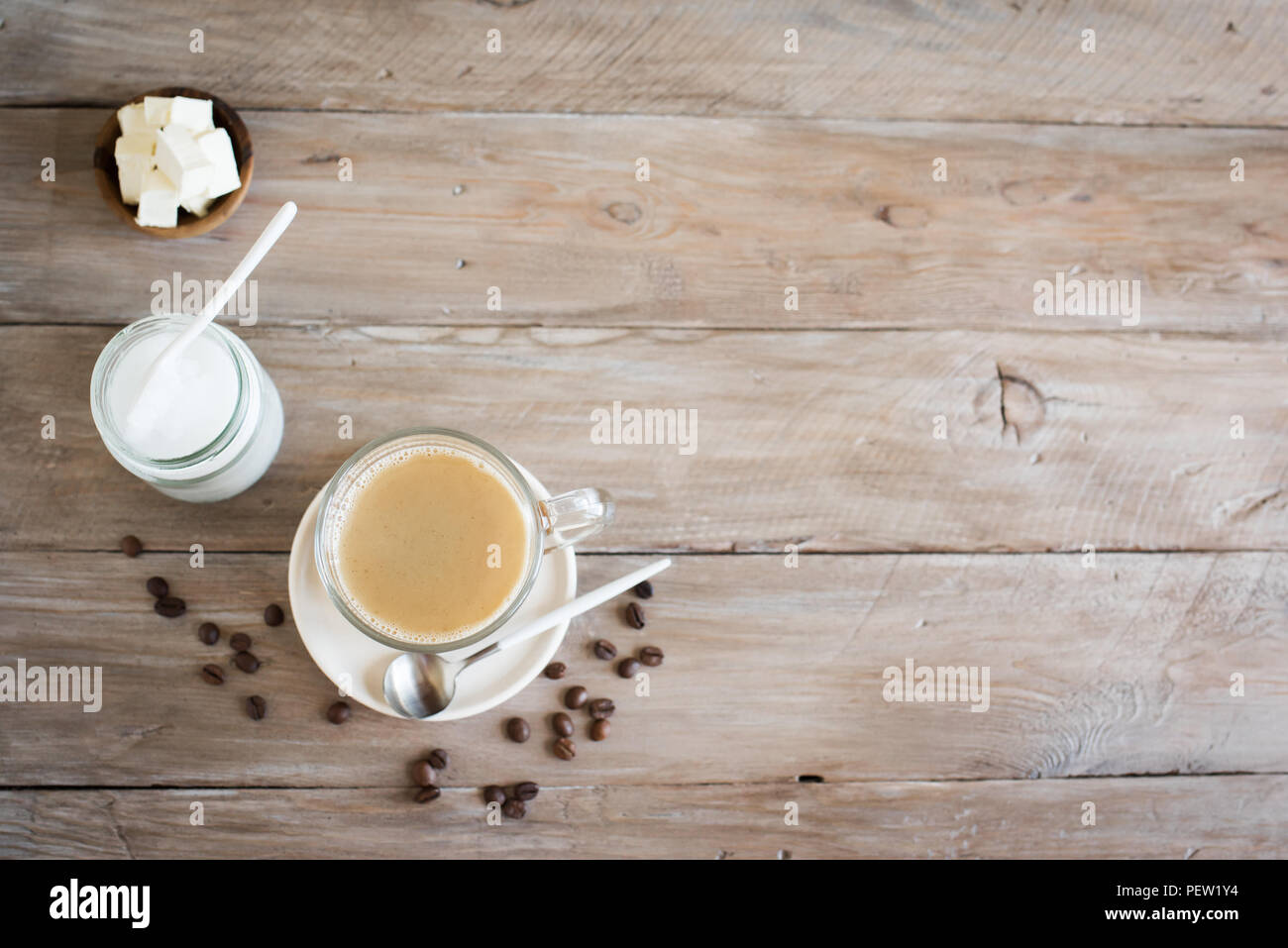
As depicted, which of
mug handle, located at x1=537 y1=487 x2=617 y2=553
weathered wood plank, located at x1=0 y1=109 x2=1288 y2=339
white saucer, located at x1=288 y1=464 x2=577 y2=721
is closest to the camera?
mug handle, located at x1=537 y1=487 x2=617 y2=553

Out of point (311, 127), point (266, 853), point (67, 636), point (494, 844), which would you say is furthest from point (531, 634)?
point (311, 127)

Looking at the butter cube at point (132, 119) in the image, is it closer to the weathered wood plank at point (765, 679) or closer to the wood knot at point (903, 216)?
the weathered wood plank at point (765, 679)

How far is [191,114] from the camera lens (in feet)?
4.33

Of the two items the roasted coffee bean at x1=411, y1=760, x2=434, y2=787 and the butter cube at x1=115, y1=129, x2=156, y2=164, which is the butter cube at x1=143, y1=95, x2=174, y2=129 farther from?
the roasted coffee bean at x1=411, y1=760, x2=434, y2=787

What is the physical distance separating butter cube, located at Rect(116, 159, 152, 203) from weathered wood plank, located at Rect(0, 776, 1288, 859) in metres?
0.81

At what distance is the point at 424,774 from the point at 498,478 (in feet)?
1.44

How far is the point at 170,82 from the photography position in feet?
4.61

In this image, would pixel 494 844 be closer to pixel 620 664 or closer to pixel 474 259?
pixel 620 664

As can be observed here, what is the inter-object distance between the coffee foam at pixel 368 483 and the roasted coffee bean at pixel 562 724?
0.79ft

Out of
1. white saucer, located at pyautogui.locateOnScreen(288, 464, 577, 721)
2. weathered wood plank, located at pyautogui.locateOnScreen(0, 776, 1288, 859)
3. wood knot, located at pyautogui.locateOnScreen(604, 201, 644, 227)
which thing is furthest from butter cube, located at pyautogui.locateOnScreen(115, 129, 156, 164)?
weathered wood plank, located at pyautogui.locateOnScreen(0, 776, 1288, 859)

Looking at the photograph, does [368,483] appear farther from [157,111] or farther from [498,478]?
[157,111]

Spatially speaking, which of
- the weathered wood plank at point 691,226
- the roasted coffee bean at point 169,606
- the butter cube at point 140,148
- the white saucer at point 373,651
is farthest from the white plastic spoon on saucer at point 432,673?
the butter cube at point 140,148

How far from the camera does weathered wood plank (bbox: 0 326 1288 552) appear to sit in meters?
1.37

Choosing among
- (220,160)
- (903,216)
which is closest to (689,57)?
(903,216)
